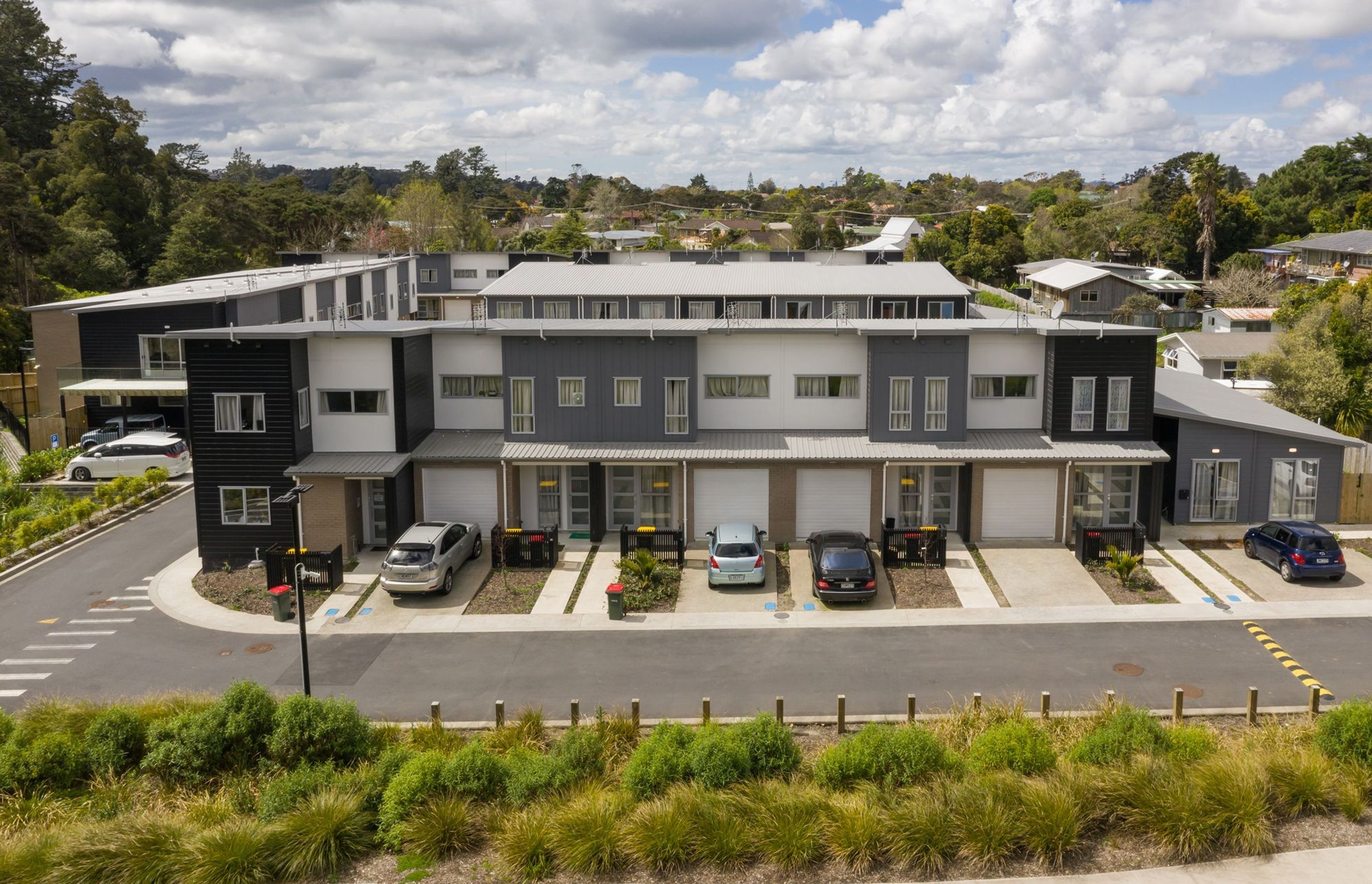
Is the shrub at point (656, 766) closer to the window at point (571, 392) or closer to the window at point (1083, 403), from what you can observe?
the window at point (571, 392)

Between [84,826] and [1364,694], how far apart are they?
23.0m

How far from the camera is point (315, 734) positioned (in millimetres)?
16922

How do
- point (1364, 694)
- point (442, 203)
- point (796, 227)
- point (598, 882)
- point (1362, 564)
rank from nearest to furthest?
point (598, 882) < point (1364, 694) < point (1362, 564) < point (442, 203) < point (796, 227)

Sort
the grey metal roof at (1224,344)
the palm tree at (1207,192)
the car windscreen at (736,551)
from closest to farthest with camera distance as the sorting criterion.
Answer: the car windscreen at (736,551)
the grey metal roof at (1224,344)
the palm tree at (1207,192)

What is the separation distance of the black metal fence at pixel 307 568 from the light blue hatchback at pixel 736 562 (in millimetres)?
10077

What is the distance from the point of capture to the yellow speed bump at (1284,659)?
68.4ft

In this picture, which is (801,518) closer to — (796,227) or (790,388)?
(790,388)

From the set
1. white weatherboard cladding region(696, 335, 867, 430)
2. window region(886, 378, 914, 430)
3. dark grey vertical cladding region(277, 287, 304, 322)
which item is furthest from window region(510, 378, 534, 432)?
dark grey vertical cladding region(277, 287, 304, 322)

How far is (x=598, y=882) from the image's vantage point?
46.0 feet

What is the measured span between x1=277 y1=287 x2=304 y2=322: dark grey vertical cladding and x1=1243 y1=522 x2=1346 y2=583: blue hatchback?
4048cm

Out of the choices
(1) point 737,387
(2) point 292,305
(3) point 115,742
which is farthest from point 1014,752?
(2) point 292,305

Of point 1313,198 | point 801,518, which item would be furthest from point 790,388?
point 1313,198

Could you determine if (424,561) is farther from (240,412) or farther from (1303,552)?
(1303,552)

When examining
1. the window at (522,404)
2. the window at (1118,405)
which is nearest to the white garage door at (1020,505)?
the window at (1118,405)
